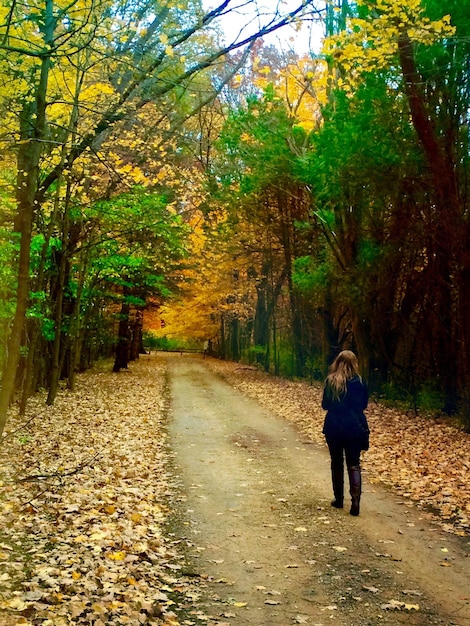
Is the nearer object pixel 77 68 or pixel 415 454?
pixel 77 68

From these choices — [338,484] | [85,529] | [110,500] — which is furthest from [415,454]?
[85,529]

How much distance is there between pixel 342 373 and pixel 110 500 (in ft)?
10.3

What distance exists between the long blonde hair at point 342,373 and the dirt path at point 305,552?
140 centimetres

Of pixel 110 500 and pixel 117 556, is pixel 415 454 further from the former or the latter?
pixel 117 556

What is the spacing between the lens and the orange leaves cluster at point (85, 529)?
4.27m

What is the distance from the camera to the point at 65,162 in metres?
10.6

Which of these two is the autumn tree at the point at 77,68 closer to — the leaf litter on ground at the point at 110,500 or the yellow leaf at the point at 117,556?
the leaf litter on ground at the point at 110,500

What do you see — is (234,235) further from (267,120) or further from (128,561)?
(128,561)

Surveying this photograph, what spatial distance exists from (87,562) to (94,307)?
20776mm

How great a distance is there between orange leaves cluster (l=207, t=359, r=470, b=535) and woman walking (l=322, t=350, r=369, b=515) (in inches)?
43.5

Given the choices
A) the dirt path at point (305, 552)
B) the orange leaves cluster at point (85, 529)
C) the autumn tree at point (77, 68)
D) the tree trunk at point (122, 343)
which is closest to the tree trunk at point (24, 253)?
the autumn tree at point (77, 68)

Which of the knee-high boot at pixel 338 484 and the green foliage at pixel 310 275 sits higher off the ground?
the green foliage at pixel 310 275

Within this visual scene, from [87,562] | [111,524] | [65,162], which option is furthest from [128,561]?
[65,162]

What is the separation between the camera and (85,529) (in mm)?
6039
